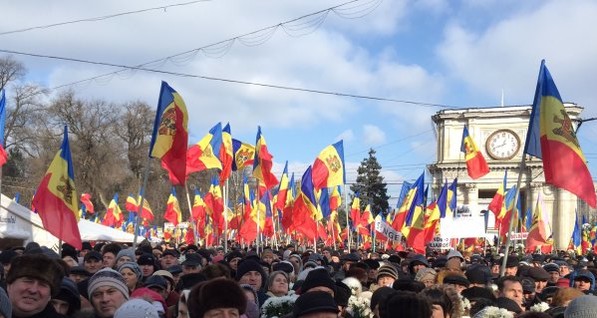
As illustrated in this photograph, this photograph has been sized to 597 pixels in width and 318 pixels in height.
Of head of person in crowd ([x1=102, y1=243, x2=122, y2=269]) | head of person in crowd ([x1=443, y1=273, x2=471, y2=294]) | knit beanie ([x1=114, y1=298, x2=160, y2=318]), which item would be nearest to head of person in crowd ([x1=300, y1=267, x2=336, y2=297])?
knit beanie ([x1=114, y1=298, x2=160, y2=318])

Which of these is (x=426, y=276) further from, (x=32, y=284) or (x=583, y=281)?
(x=32, y=284)

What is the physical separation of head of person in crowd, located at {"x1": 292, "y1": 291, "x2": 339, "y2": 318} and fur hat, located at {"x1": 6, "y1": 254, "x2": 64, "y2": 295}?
5.31ft

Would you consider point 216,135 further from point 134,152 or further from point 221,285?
point 134,152

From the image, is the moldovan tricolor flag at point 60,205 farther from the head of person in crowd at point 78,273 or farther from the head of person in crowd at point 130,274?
the head of person in crowd at point 130,274

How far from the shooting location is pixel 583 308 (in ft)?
13.7

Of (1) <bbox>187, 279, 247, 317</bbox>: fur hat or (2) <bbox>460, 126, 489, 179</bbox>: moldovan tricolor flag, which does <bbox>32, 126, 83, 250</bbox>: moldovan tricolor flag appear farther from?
A: (2) <bbox>460, 126, 489, 179</bbox>: moldovan tricolor flag

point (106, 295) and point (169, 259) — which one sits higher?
point (169, 259)

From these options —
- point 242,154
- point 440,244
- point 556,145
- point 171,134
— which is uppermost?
point 242,154

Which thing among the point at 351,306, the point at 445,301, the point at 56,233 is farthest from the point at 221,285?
the point at 56,233

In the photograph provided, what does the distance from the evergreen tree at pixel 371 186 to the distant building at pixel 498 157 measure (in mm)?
13305

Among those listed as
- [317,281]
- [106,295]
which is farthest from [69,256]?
[317,281]

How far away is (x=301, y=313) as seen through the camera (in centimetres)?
457

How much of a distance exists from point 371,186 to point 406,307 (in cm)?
→ 7752

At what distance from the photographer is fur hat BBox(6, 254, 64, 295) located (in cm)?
493
